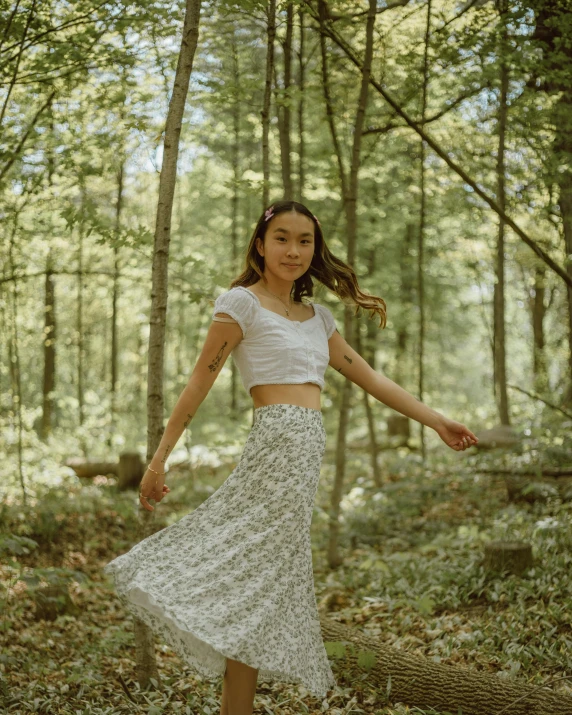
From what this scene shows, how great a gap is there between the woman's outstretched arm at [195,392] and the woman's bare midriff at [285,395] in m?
0.20

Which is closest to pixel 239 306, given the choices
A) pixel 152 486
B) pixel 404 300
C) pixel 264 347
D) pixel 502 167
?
pixel 264 347

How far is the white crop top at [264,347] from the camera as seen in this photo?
2.65 m

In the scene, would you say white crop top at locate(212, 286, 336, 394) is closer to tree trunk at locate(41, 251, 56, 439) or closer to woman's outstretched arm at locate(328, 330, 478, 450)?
woman's outstretched arm at locate(328, 330, 478, 450)

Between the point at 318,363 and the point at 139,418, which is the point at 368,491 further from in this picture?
the point at 318,363

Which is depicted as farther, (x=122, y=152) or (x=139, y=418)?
(x=139, y=418)

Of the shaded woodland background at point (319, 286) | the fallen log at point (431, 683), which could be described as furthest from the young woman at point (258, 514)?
the shaded woodland background at point (319, 286)

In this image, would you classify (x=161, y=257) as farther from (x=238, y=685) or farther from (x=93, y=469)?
(x=93, y=469)

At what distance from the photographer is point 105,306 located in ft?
48.8

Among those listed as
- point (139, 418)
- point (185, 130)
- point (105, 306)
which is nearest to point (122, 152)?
point (185, 130)

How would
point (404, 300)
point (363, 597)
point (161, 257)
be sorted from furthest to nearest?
point (404, 300)
point (363, 597)
point (161, 257)

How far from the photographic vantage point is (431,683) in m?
3.23

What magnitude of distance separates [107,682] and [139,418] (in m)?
9.71

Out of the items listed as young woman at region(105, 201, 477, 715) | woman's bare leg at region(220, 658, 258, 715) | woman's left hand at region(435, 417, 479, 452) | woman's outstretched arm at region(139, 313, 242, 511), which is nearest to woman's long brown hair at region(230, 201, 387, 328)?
young woman at region(105, 201, 477, 715)

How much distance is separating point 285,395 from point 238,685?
3.66 ft
